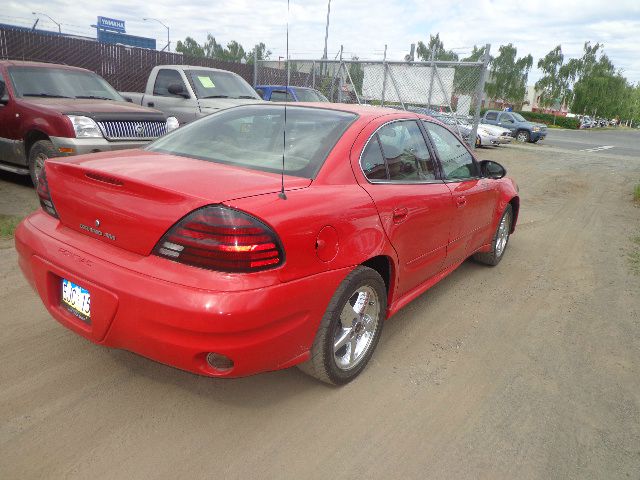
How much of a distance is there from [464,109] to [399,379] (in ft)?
45.1

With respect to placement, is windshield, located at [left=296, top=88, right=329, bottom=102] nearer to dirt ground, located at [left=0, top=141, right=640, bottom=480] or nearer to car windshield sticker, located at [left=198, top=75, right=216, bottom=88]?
car windshield sticker, located at [left=198, top=75, right=216, bottom=88]

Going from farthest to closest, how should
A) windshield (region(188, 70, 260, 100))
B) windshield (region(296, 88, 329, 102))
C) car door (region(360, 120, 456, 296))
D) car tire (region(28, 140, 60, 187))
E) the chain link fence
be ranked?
1. the chain link fence
2. windshield (region(296, 88, 329, 102))
3. windshield (region(188, 70, 260, 100))
4. car tire (region(28, 140, 60, 187))
5. car door (region(360, 120, 456, 296))

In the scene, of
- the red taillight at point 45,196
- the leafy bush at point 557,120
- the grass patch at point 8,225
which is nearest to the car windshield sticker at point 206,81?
the grass patch at point 8,225

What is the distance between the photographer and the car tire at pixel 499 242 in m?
4.98

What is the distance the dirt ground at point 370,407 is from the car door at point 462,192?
0.55m

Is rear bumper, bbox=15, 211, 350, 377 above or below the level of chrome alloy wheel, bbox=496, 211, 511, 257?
above

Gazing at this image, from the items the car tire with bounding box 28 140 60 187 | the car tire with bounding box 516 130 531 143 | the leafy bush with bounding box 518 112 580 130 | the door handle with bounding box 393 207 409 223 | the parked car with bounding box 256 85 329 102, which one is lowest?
the leafy bush with bounding box 518 112 580 130

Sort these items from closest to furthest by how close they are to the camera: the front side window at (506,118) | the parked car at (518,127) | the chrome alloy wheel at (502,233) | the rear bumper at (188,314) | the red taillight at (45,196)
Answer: the rear bumper at (188,314) < the red taillight at (45,196) < the chrome alloy wheel at (502,233) < the parked car at (518,127) < the front side window at (506,118)

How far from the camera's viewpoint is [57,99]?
22.2 ft

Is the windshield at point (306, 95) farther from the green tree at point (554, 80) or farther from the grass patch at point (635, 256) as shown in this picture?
the green tree at point (554, 80)

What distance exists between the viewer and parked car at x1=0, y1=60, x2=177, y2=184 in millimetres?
6031

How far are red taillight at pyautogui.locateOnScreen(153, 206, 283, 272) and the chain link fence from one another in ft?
35.1

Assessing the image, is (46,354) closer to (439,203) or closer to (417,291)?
(417,291)

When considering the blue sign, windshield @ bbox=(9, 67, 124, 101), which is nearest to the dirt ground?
windshield @ bbox=(9, 67, 124, 101)
